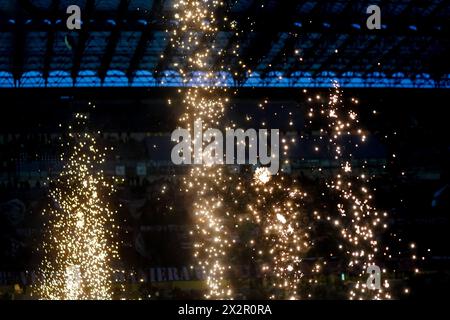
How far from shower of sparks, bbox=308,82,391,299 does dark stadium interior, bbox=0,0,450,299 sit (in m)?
0.47

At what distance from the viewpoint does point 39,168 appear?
71.7ft

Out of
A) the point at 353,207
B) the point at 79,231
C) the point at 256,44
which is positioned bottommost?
the point at 79,231

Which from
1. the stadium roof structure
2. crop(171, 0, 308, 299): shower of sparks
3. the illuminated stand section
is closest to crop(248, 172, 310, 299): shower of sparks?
crop(171, 0, 308, 299): shower of sparks

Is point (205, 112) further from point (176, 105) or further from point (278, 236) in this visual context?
point (278, 236)

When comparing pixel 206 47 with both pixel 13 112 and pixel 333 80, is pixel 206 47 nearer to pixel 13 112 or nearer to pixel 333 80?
pixel 333 80

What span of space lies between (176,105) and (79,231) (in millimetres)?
6152

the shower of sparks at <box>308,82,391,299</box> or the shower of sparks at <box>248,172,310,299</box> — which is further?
the shower of sparks at <box>308,82,391,299</box>

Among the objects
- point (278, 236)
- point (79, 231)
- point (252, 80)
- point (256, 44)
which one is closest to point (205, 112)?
point (256, 44)

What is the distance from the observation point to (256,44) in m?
21.8

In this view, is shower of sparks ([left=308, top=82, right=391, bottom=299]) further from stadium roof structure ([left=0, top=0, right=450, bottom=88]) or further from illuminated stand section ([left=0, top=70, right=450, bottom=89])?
stadium roof structure ([left=0, top=0, right=450, bottom=88])

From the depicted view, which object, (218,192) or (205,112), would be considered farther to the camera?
(205,112)

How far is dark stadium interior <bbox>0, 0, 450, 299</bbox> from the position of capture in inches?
746

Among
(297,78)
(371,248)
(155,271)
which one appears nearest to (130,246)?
(155,271)
